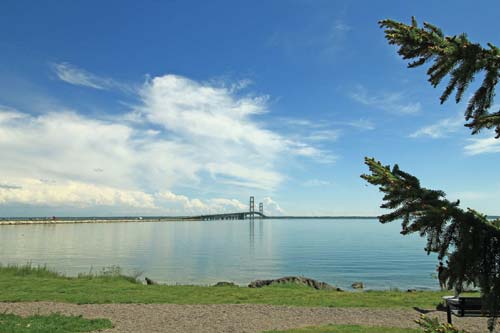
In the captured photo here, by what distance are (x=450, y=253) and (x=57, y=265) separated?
4780 centimetres

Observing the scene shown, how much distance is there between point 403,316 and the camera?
44.9 ft

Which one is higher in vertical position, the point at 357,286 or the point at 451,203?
the point at 451,203

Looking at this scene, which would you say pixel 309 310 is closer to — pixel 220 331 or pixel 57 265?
pixel 220 331

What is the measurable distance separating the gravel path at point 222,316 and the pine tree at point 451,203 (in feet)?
30.0

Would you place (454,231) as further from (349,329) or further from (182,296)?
(182,296)

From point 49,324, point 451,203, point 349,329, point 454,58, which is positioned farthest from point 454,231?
point 49,324

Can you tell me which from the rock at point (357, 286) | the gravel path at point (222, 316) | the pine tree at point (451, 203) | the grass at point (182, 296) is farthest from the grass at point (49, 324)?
the rock at point (357, 286)

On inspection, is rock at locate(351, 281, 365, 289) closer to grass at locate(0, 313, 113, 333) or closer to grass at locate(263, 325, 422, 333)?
grass at locate(263, 325, 422, 333)

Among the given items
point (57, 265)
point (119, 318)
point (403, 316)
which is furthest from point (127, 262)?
point (403, 316)

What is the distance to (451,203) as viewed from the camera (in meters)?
3.40

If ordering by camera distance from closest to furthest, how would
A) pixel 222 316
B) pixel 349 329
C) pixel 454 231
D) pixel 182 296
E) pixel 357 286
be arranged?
pixel 454 231 → pixel 349 329 → pixel 222 316 → pixel 182 296 → pixel 357 286

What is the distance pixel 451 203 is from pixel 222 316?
11.3m

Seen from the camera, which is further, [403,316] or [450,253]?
[403,316]

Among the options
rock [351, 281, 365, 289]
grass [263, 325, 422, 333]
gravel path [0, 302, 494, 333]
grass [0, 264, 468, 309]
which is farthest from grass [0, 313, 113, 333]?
rock [351, 281, 365, 289]
